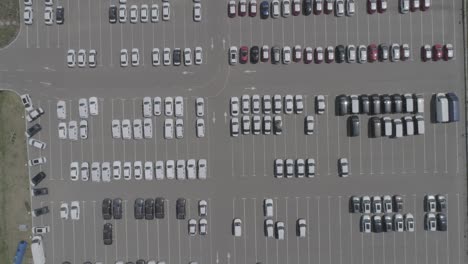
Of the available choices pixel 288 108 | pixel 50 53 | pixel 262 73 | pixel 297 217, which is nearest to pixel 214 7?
pixel 262 73

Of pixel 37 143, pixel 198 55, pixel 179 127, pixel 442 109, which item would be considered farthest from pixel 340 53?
pixel 37 143

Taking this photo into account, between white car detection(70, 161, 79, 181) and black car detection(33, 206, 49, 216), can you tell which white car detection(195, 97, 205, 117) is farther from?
black car detection(33, 206, 49, 216)

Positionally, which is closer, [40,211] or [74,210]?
[74,210]

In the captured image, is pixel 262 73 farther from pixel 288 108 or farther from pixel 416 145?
pixel 416 145

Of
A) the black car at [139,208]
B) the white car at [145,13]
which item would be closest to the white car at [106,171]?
the black car at [139,208]

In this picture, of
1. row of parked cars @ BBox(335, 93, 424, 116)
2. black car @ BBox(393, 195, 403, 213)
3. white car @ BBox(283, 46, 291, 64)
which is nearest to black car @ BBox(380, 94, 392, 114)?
row of parked cars @ BBox(335, 93, 424, 116)

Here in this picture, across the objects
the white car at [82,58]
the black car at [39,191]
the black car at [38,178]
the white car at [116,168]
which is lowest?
the black car at [39,191]

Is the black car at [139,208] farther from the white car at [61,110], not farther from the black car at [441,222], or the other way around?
the black car at [441,222]

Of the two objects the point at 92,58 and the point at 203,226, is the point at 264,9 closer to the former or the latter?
the point at 92,58
